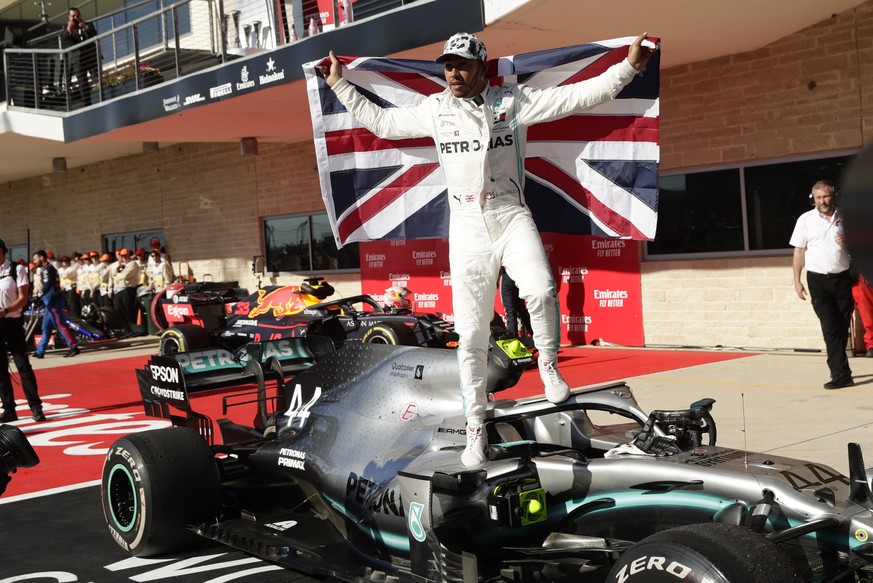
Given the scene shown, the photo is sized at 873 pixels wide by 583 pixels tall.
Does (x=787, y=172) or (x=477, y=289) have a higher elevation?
(x=787, y=172)

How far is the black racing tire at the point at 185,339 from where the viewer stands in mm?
12281

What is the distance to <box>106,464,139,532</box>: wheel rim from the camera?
202 inches

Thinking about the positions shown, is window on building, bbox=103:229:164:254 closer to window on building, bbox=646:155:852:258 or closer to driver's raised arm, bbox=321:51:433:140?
window on building, bbox=646:155:852:258

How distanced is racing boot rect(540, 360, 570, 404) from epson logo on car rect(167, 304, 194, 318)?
34.2ft

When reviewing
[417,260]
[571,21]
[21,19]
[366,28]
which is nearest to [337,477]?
[571,21]

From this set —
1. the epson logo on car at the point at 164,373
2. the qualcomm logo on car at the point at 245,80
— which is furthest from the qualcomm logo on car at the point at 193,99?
the epson logo on car at the point at 164,373

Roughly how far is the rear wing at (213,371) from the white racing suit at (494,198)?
1634 millimetres

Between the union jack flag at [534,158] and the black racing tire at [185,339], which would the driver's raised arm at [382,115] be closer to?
the union jack flag at [534,158]

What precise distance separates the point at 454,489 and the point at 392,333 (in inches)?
272

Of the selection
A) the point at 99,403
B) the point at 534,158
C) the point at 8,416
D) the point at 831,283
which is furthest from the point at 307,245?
the point at 534,158

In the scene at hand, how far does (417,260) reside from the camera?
17.0 metres

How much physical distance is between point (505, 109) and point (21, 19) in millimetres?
29180

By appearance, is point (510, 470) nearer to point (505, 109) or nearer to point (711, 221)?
point (505, 109)

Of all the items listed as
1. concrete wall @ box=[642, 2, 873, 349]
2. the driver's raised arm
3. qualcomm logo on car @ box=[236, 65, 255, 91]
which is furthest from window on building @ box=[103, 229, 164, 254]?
the driver's raised arm
